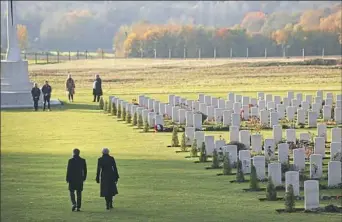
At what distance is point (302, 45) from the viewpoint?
67812 mm

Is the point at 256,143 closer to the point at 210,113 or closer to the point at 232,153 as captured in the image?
the point at 232,153

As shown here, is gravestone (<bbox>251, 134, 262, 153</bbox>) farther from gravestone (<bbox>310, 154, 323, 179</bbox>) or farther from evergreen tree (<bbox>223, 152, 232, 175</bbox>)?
gravestone (<bbox>310, 154, 323, 179</bbox>)

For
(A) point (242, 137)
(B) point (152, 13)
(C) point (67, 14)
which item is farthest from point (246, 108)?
(B) point (152, 13)

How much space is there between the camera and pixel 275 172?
73.6 ft

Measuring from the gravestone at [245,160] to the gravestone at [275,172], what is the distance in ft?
7.12

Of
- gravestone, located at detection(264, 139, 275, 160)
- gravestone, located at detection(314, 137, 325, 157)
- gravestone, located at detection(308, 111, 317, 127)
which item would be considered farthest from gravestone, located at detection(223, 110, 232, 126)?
gravestone, located at detection(264, 139, 275, 160)

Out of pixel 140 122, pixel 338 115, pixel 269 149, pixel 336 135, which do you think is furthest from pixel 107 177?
pixel 338 115

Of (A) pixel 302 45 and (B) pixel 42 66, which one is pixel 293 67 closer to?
(A) pixel 302 45

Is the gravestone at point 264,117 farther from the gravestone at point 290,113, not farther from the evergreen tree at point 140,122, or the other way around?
the evergreen tree at point 140,122

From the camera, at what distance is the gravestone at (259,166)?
23.3m

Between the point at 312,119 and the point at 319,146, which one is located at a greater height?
the point at 319,146

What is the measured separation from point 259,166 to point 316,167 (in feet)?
4.15

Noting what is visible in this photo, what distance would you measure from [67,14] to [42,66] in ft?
73.3

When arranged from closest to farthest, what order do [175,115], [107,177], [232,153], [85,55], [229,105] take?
[107,177]
[232,153]
[175,115]
[229,105]
[85,55]
